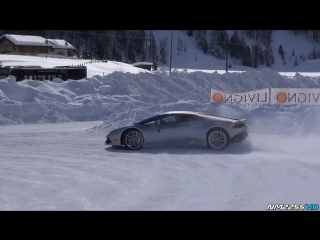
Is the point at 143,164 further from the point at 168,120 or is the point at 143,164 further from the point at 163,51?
the point at 163,51

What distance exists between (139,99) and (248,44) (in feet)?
91.1

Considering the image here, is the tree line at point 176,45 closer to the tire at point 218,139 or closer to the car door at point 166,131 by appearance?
the car door at point 166,131

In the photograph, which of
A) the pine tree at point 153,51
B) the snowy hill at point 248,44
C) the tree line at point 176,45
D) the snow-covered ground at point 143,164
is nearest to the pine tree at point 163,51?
the tree line at point 176,45

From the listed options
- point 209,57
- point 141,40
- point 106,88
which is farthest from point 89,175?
point 141,40

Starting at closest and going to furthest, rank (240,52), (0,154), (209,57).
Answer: (0,154) → (240,52) → (209,57)

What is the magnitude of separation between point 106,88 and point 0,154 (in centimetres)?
1312

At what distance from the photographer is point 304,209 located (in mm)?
7324

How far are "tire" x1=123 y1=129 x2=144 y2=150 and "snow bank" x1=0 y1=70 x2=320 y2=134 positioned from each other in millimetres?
3745

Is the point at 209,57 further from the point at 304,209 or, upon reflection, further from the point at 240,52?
the point at 304,209

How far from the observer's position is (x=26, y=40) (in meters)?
59.7

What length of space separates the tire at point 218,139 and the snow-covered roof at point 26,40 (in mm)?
49788

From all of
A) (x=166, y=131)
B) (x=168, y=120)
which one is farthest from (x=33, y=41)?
(x=166, y=131)
